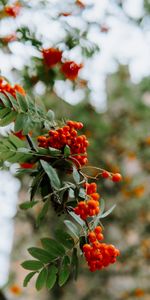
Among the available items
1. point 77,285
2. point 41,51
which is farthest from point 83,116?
point 41,51

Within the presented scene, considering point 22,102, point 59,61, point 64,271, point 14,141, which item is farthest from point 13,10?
point 64,271

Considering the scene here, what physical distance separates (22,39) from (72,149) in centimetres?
104

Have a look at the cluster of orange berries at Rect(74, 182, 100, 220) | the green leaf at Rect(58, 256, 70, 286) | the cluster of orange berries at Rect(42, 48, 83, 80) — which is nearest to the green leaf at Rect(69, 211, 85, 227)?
the cluster of orange berries at Rect(74, 182, 100, 220)

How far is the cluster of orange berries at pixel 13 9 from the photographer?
8.50 feet

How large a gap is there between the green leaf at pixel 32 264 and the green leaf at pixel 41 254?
0.02 metres

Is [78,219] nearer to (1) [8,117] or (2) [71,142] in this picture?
(2) [71,142]

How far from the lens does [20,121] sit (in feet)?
5.38

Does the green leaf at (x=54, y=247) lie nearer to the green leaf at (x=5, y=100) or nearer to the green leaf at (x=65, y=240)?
the green leaf at (x=65, y=240)

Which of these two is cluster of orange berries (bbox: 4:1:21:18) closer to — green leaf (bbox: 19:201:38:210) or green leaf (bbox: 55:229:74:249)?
green leaf (bbox: 19:201:38:210)

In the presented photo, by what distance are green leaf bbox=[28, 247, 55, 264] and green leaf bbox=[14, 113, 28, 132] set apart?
445mm

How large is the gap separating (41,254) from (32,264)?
0.16 feet

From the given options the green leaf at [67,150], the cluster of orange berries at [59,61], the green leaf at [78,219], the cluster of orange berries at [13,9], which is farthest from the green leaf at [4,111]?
the cluster of orange berries at [13,9]

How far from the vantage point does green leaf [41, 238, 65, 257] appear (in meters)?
1.57

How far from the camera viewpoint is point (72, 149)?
5.27ft
